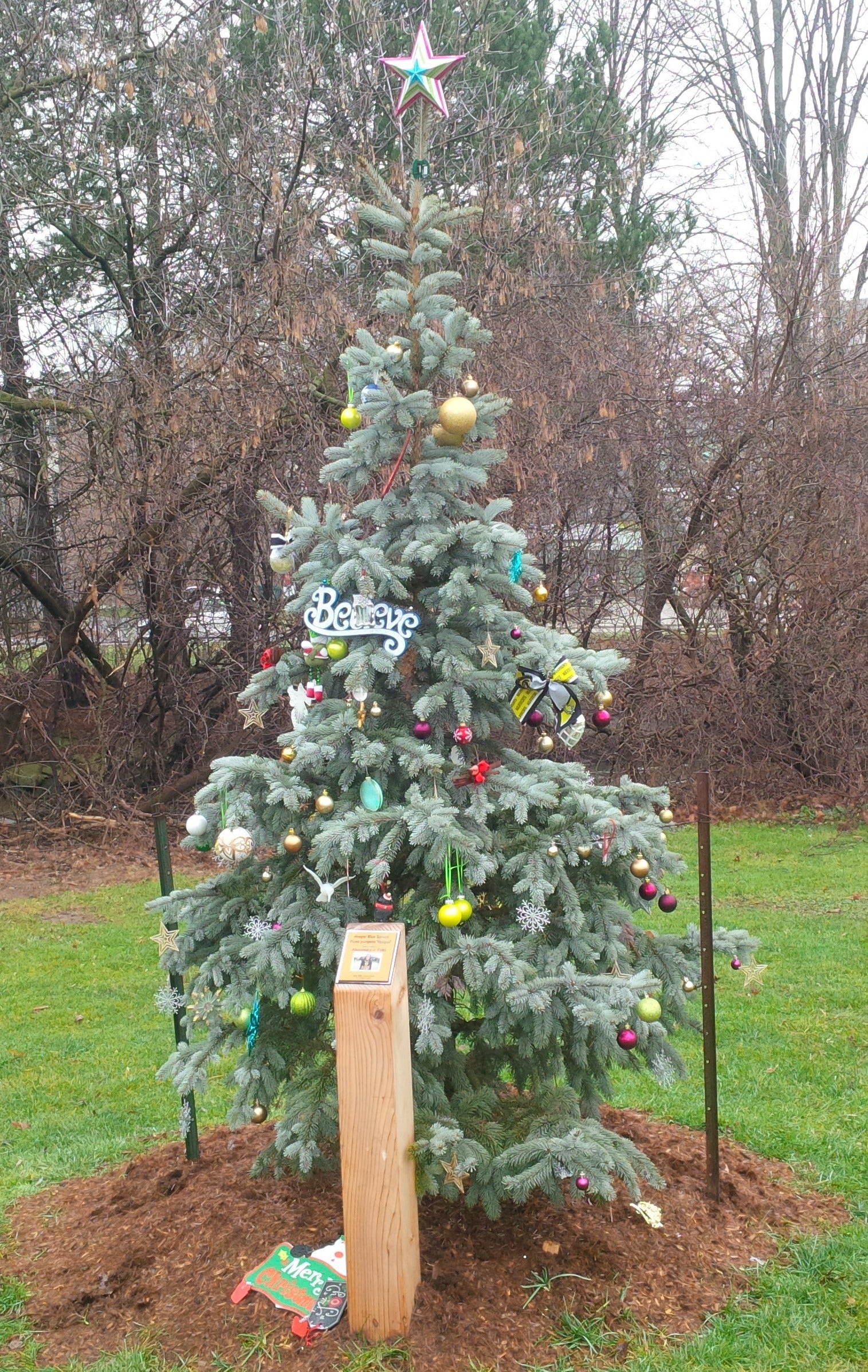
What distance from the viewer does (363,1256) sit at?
3.12 meters

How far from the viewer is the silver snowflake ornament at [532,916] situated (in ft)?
11.3

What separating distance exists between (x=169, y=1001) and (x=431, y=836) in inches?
47.3

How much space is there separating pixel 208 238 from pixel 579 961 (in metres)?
9.41

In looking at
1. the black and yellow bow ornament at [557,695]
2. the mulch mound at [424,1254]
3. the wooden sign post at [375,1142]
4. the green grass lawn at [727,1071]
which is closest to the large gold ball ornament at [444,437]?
the black and yellow bow ornament at [557,695]

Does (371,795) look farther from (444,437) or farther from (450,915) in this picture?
(444,437)

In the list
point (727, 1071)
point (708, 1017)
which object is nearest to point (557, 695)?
point (708, 1017)

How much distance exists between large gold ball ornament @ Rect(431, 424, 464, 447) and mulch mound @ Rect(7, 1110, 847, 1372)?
2.59 metres

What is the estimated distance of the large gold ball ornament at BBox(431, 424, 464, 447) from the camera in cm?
374

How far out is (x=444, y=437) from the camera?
3.78m

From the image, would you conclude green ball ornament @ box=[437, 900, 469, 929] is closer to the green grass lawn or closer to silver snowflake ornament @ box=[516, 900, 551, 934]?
silver snowflake ornament @ box=[516, 900, 551, 934]

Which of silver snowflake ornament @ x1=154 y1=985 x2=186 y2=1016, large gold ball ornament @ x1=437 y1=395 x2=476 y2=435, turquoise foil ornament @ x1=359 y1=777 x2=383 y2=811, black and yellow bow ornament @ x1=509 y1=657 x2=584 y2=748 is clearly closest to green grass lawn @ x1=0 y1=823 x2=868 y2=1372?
silver snowflake ornament @ x1=154 y1=985 x2=186 y2=1016

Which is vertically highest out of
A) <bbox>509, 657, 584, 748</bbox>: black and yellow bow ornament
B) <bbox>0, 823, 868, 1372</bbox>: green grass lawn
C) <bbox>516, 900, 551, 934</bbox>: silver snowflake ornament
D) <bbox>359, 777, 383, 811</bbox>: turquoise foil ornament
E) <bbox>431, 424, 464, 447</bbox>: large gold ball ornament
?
<bbox>431, 424, 464, 447</bbox>: large gold ball ornament

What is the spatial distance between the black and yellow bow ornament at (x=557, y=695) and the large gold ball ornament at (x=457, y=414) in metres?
0.81

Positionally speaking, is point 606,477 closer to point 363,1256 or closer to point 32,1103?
point 32,1103
